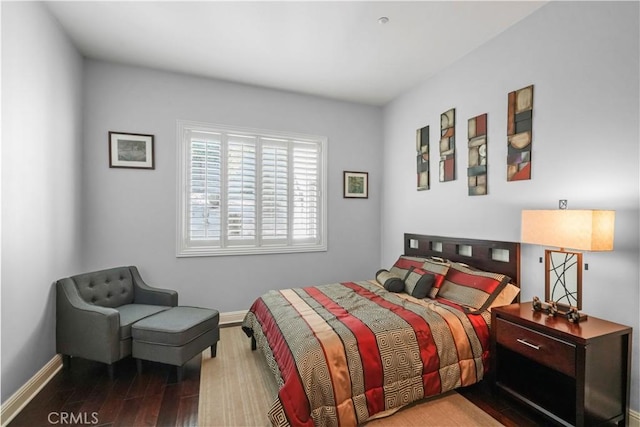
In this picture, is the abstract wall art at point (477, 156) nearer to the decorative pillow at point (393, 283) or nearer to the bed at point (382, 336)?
the bed at point (382, 336)

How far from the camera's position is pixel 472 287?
2.61 metres

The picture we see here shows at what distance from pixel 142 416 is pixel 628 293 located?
320 centimetres

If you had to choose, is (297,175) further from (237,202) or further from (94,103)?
(94,103)

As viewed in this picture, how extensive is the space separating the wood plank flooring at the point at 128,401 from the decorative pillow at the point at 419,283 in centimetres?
79

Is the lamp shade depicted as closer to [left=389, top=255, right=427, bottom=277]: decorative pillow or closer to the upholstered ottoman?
[left=389, top=255, right=427, bottom=277]: decorative pillow

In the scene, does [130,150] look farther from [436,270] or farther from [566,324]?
[566,324]

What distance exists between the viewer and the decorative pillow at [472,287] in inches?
97.4

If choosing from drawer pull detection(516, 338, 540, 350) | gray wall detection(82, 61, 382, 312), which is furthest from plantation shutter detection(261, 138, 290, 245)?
drawer pull detection(516, 338, 540, 350)

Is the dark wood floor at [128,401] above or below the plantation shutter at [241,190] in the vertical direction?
below

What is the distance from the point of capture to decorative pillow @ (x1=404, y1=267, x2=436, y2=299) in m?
2.81

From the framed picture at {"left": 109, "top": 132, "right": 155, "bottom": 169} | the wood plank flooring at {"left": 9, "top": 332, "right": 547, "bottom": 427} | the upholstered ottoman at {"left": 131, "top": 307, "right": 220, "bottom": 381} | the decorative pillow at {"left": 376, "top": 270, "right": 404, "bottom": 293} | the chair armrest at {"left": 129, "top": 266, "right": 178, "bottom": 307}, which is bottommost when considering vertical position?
the wood plank flooring at {"left": 9, "top": 332, "right": 547, "bottom": 427}

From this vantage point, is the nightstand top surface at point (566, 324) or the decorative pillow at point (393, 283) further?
the decorative pillow at point (393, 283)

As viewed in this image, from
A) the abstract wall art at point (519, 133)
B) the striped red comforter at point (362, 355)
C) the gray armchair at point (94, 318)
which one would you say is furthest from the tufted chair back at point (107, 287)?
the abstract wall art at point (519, 133)

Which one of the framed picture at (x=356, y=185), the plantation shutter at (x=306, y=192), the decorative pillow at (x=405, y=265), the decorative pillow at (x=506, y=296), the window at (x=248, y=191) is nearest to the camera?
the decorative pillow at (x=506, y=296)
